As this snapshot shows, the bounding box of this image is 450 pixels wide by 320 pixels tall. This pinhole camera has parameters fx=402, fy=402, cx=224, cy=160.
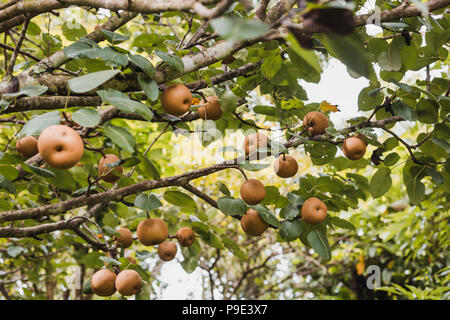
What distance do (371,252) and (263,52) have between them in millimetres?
3213

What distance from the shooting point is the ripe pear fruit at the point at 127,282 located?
4.18ft

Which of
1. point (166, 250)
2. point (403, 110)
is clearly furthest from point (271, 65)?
point (166, 250)

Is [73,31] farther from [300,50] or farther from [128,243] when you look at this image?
[300,50]

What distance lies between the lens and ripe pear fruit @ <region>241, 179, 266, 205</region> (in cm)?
131

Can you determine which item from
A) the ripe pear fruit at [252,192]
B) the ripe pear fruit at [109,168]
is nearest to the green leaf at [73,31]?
the ripe pear fruit at [109,168]

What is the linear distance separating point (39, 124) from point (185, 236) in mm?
881

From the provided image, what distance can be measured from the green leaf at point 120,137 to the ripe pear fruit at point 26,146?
1.87 ft

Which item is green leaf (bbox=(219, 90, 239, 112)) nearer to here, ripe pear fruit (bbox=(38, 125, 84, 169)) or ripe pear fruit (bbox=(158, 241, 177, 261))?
ripe pear fruit (bbox=(38, 125, 84, 169))

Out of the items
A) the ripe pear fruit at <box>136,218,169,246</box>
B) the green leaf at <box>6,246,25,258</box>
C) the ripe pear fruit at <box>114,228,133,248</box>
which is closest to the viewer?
the ripe pear fruit at <box>136,218,169,246</box>

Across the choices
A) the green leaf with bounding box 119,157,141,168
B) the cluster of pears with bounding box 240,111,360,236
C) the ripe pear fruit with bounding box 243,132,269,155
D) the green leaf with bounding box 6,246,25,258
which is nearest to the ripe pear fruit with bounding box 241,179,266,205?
the cluster of pears with bounding box 240,111,360,236

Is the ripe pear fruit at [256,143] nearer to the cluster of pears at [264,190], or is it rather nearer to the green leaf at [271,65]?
the cluster of pears at [264,190]

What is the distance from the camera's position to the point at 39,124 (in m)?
0.83

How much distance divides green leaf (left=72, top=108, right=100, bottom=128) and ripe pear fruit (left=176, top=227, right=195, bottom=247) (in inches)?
32.8

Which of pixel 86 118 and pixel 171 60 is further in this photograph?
pixel 171 60
